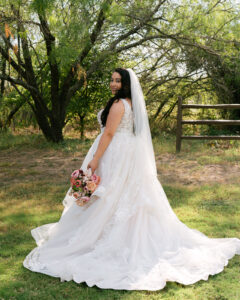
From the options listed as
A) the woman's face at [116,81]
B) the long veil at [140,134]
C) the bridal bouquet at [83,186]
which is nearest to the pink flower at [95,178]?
the bridal bouquet at [83,186]

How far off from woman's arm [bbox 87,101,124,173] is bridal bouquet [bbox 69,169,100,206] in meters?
0.12

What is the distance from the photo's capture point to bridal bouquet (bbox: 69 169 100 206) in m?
3.23

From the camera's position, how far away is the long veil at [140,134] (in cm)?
339

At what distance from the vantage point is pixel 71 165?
7676 mm

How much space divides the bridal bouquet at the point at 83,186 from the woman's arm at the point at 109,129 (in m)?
A: 0.12

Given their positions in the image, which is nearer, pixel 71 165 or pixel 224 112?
pixel 71 165

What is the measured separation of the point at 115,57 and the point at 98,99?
1.34 m

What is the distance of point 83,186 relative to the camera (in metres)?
3.24

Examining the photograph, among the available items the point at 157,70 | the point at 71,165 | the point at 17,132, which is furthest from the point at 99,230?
the point at 17,132

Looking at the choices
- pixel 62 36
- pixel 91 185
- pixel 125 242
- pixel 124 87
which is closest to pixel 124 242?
pixel 125 242

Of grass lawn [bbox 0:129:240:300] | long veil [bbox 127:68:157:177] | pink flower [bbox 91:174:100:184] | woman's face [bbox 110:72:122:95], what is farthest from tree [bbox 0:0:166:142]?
pink flower [bbox 91:174:100:184]

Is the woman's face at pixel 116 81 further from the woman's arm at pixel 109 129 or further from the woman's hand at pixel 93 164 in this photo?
the woman's hand at pixel 93 164

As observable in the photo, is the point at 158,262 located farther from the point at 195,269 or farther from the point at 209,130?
the point at 209,130

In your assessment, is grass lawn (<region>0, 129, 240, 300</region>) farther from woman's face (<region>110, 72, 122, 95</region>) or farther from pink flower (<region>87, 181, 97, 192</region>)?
woman's face (<region>110, 72, 122, 95</region>)
